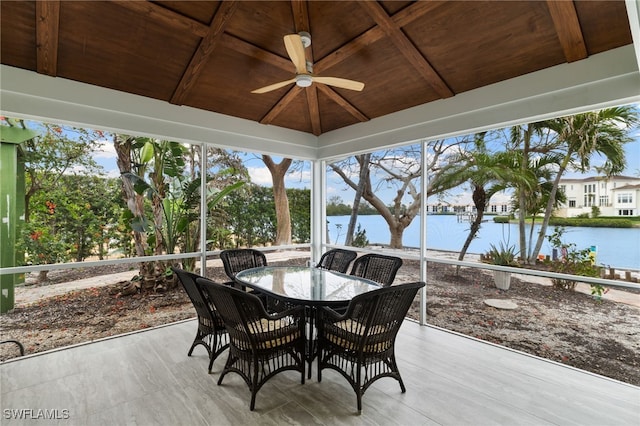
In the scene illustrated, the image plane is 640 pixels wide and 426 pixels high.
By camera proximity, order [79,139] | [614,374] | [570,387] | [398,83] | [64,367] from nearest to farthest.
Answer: [570,387], [64,367], [614,374], [398,83], [79,139]

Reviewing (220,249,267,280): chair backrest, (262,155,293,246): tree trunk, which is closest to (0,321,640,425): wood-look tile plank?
(220,249,267,280): chair backrest

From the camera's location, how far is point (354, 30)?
3410 millimetres

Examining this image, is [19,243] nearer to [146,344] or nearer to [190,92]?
[146,344]

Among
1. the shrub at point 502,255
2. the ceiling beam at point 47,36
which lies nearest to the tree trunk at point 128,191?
the ceiling beam at point 47,36

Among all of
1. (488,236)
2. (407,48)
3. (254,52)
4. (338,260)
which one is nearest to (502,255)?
(488,236)

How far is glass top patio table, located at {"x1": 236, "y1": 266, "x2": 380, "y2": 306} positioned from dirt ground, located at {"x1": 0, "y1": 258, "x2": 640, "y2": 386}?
2.16 m

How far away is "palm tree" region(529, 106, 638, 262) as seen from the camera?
10.4ft

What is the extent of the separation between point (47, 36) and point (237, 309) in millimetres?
3322

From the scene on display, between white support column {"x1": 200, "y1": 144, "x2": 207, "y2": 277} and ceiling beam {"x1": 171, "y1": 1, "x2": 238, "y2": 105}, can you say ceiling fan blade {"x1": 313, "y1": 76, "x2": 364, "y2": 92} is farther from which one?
white support column {"x1": 200, "y1": 144, "x2": 207, "y2": 277}

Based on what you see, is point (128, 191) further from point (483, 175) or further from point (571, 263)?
point (571, 263)

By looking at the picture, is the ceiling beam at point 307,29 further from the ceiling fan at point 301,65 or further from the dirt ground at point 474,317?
the dirt ground at point 474,317

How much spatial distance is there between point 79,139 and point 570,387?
6.63 m

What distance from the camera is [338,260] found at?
431cm

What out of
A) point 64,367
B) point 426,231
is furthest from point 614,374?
point 64,367
